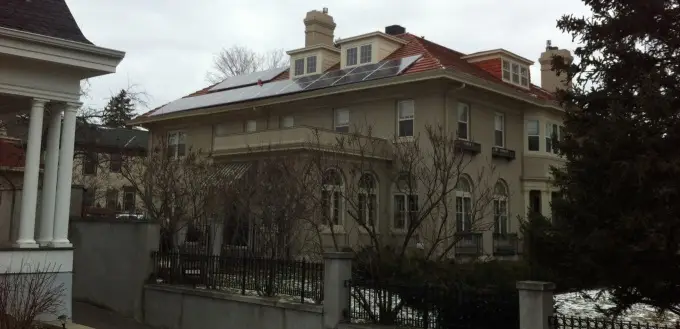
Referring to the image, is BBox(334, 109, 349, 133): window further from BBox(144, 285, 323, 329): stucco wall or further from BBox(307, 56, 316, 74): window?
BBox(144, 285, 323, 329): stucco wall

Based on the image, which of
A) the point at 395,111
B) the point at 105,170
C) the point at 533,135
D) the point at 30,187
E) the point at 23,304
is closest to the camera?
the point at 23,304

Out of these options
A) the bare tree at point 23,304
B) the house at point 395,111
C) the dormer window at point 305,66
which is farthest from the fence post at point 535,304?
the dormer window at point 305,66

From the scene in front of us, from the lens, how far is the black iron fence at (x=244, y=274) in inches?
453

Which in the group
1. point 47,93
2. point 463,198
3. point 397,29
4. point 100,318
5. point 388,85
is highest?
point 397,29

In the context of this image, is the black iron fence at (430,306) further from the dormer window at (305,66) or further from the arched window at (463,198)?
the dormer window at (305,66)

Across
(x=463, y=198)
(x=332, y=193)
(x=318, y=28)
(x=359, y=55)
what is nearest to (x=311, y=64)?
(x=318, y=28)

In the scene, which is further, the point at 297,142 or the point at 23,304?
the point at 297,142

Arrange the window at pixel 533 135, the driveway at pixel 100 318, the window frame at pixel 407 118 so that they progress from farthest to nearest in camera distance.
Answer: the window at pixel 533 135
the window frame at pixel 407 118
the driveway at pixel 100 318

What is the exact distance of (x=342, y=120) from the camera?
2527 centimetres

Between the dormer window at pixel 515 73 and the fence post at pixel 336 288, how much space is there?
1876cm

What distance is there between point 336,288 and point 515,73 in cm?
2002

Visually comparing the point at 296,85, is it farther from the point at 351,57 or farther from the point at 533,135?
the point at 533,135

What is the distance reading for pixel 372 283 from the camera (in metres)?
10.5

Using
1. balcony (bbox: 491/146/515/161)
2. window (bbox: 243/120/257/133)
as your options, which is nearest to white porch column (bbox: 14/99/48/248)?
window (bbox: 243/120/257/133)
